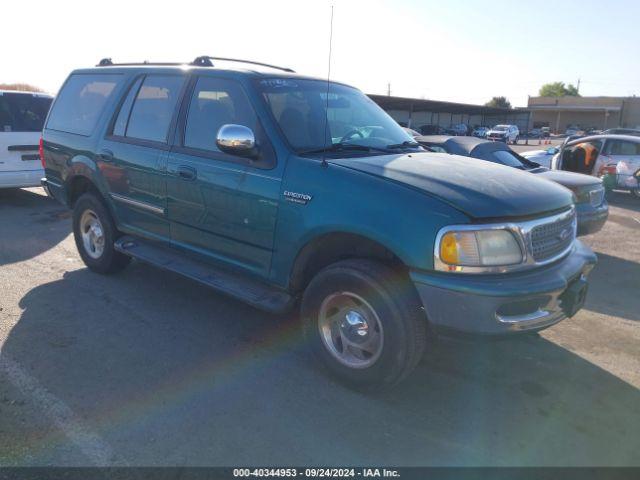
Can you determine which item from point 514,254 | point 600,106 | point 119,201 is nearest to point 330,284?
point 514,254

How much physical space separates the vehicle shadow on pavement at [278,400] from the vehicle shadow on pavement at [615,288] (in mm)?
1346

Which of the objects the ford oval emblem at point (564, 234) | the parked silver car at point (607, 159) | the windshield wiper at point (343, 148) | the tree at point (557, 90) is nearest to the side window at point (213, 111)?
the windshield wiper at point (343, 148)

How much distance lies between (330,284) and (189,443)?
125cm

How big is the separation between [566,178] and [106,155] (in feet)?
19.0

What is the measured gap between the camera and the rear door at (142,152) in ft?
14.2

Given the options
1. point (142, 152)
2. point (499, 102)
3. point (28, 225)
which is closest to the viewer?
point (142, 152)

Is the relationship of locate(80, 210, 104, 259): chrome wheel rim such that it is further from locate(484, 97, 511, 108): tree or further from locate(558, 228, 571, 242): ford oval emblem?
locate(484, 97, 511, 108): tree

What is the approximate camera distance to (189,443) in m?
2.79

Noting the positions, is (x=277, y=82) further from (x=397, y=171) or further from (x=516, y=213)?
(x=516, y=213)

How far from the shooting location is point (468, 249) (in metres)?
2.81

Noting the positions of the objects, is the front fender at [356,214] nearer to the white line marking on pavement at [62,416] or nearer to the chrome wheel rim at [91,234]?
the white line marking on pavement at [62,416]

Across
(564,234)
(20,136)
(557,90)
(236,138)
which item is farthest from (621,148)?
(557,90)

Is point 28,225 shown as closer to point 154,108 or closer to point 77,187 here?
point 77,187

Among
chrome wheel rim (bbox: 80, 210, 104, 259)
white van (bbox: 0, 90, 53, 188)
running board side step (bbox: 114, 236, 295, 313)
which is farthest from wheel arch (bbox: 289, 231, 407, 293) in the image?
white van (bbox: 0, 90, 53, 188)
